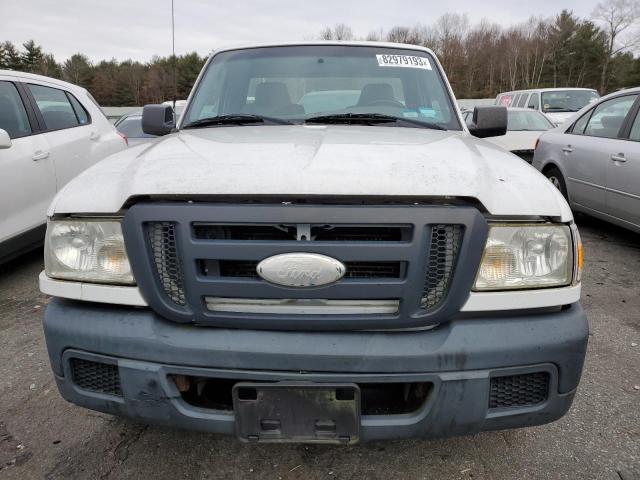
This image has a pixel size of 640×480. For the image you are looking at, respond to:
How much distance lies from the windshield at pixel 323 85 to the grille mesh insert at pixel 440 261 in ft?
4.25

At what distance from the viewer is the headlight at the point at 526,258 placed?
1.58 m

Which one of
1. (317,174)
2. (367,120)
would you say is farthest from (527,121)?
(317,174)

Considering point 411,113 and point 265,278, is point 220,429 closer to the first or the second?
point 265,278

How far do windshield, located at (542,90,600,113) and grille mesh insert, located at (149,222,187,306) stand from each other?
15113 mm

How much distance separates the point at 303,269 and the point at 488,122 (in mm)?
1980

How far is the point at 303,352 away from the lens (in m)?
1.49

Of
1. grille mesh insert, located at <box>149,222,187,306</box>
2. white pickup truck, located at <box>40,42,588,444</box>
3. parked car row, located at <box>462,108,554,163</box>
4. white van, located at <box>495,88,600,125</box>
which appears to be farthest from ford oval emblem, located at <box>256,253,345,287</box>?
white van, located at <box>495,88,600,125</box>

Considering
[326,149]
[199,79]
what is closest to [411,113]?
[326,149]

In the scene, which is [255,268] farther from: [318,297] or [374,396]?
[374,396]

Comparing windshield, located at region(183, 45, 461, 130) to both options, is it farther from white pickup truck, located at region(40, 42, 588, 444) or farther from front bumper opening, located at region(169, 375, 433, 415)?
front bumper opening, located at region(169, 375, 433, 415)

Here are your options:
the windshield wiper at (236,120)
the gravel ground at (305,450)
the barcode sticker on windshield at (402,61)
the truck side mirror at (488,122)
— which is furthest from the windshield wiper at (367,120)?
the gravel ground at (305,450)

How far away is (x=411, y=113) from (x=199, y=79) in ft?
4.55

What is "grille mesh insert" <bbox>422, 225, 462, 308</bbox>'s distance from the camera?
1.51 meters

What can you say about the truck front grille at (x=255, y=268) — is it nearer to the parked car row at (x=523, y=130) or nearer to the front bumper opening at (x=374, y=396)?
the front bumper opening at (x=374, y=396)
